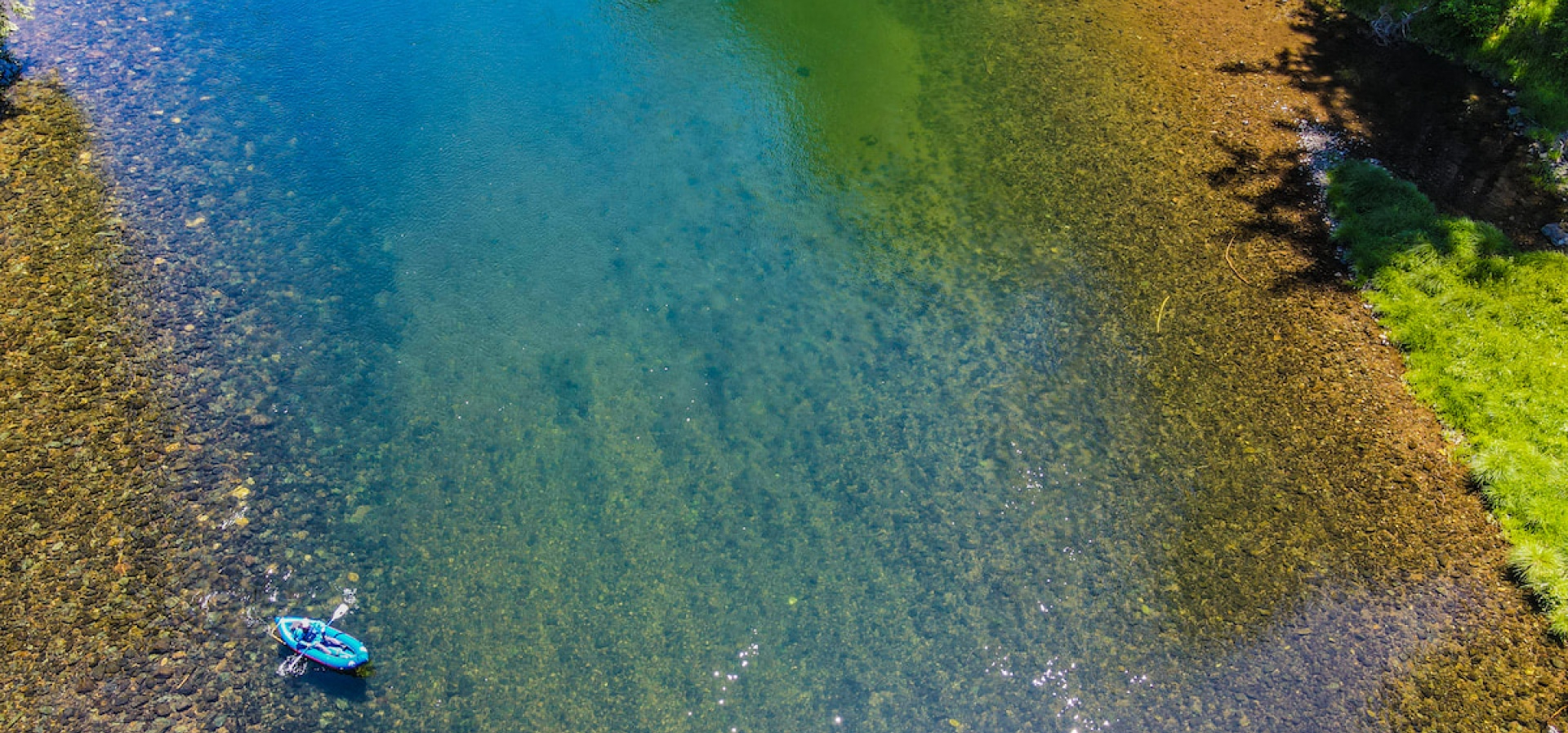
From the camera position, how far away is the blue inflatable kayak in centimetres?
642

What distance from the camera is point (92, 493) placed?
7352 millimetres

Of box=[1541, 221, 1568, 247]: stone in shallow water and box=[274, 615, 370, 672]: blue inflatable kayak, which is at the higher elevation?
box=[1541, 221, 1568, 247]: stone in shallow water

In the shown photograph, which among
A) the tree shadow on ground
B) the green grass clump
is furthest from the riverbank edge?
the tree shadow on ground

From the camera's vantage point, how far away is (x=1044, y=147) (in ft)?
34.8

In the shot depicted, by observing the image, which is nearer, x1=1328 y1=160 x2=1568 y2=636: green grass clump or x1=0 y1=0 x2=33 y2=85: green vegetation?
x1=1328 y1=160 x2=1568 y2=636: green grass clump

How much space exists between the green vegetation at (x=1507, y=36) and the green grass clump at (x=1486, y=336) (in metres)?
2.63

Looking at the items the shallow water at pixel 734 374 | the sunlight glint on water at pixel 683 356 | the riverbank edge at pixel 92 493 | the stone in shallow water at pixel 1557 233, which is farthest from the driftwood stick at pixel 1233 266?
the riverbank edge at pixel 92 493

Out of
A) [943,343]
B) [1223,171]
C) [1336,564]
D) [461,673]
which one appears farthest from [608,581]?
[1223,171]

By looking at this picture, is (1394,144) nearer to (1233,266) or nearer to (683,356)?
(1233,266)

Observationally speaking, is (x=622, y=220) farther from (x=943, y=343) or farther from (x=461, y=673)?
(x=461, y=673)

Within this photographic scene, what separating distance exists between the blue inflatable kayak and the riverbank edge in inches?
22.3

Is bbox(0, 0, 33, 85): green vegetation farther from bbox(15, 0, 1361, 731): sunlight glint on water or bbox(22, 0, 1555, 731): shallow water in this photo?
bbox(15, 0, 1361, 731): sunlight glint on water

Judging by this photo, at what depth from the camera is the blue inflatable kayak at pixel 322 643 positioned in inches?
253

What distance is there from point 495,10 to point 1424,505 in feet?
42.1
